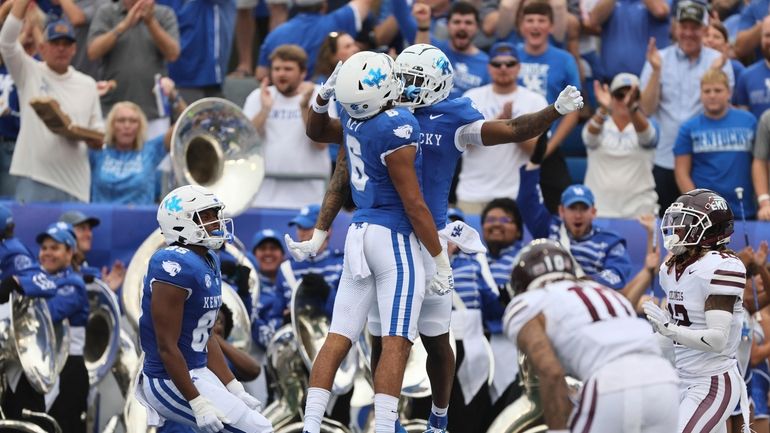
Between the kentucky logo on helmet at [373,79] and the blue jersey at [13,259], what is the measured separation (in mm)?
3445

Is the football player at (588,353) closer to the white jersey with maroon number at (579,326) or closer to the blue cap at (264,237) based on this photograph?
the white jersey with maroon number at (579,326)

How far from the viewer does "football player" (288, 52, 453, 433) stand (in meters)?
8.48

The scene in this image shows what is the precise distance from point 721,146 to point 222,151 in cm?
390

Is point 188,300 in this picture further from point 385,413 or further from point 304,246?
point 385,413

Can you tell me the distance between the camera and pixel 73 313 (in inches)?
441

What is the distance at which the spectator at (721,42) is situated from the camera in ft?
45.3

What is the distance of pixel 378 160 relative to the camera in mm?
8594

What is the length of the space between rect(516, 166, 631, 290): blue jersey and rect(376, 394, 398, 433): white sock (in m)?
3.03

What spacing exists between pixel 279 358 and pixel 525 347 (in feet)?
14.7

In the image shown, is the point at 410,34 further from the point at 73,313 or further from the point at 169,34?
the point at 73,313

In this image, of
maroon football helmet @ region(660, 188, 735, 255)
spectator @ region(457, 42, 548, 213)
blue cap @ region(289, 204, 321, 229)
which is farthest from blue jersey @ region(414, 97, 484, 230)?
spectator @ region(457, 42, 548, 213)

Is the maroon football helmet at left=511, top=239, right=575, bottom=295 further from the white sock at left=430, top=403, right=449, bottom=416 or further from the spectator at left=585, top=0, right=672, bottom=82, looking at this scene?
the spectator at left=585, top=0, right=672, bottom=82

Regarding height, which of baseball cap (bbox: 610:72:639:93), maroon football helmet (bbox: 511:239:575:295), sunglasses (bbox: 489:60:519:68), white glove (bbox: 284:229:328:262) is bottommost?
white glove (bbox: 284:229:328:262)

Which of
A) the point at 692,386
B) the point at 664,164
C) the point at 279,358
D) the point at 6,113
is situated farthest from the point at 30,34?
the point at 692,386
